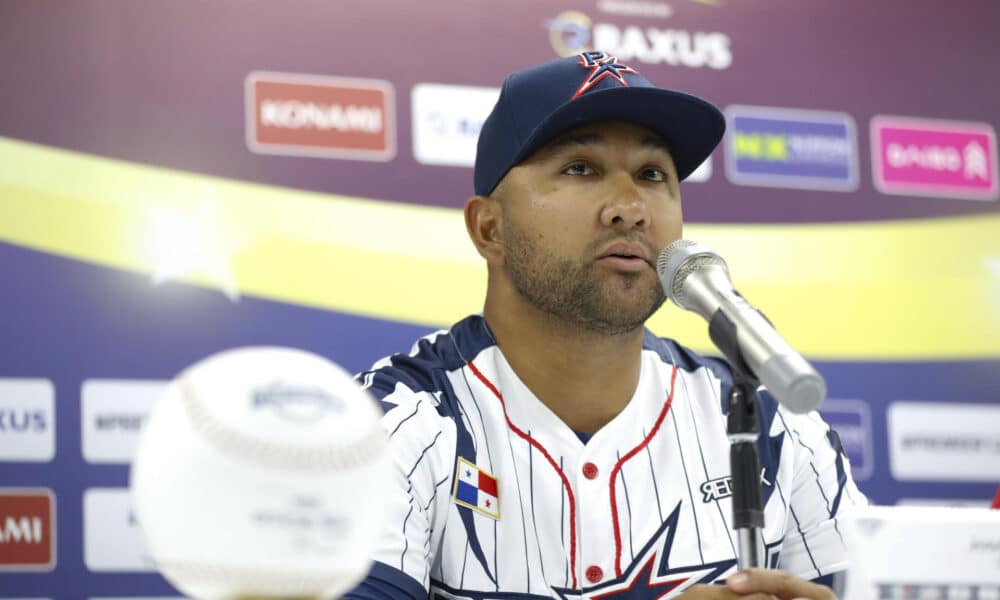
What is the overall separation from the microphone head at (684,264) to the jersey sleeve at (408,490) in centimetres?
38

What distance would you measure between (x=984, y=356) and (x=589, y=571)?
5.20ft

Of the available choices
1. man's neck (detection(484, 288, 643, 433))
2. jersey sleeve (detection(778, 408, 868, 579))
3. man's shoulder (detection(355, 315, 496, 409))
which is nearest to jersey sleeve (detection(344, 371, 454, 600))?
man's shoulder (detection(355, 315, 496, 409))

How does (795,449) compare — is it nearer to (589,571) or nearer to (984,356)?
(589,571)

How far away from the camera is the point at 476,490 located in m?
1.63

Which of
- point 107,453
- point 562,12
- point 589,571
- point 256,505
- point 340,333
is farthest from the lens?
point 562,12

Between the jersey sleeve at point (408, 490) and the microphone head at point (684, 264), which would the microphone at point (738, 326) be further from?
the jersey sleeve at point (408, 490)

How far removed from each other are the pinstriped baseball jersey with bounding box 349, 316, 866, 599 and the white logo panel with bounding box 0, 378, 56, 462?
2.51ft

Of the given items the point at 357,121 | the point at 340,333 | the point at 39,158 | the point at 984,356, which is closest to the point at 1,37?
the point at 39,158

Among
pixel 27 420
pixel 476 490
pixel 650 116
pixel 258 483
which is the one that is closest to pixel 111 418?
pixel 27 420

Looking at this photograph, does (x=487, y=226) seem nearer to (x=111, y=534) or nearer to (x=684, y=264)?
(x=684, y=264)

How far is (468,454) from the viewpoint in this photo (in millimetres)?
1646

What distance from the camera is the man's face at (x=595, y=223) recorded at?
5.37 feet

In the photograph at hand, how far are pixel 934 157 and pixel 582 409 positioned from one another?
58.6 inches

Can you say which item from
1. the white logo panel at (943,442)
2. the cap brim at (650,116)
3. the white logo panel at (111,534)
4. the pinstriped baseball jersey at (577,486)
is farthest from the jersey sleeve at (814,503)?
the white logo panel at (111,534)
